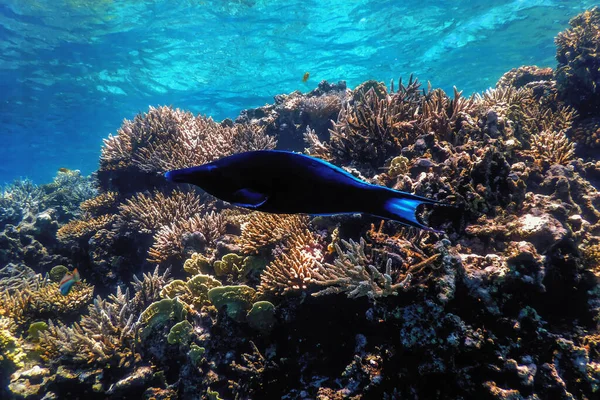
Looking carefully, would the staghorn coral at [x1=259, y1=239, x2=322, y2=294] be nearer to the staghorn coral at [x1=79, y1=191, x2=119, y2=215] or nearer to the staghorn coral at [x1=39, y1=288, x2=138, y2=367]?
the staghorn coral at [x1=39, y1=288, x2=138, y2=367]

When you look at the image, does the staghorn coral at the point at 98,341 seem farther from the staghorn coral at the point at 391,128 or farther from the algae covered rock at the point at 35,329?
the staghorn coral at the point at 391,128

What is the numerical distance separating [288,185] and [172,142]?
7.70 meters

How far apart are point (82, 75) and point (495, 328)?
35826mm

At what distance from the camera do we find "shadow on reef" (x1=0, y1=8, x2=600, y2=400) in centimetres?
264

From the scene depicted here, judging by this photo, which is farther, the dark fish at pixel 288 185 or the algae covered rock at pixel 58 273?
the algae covered rock at pixel 58 273

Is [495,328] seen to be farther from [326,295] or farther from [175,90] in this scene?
[175,90]

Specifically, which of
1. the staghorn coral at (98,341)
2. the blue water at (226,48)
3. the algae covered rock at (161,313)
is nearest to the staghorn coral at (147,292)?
the staghorn coral at (98,341)

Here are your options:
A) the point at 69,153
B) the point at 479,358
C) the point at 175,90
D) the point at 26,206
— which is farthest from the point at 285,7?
the point at 69,153

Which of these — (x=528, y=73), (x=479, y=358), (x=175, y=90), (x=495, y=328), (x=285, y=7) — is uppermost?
(x=175, y=90)

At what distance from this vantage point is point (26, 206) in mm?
10422

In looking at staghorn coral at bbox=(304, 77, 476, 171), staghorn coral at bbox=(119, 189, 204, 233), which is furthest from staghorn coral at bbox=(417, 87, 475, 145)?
staghorn coral at bbox=(119, 189, 204, 233)

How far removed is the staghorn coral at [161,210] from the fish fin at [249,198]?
216 inches

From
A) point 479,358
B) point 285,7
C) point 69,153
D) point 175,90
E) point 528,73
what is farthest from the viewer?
point 69,153

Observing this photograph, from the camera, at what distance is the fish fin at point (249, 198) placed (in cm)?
82
